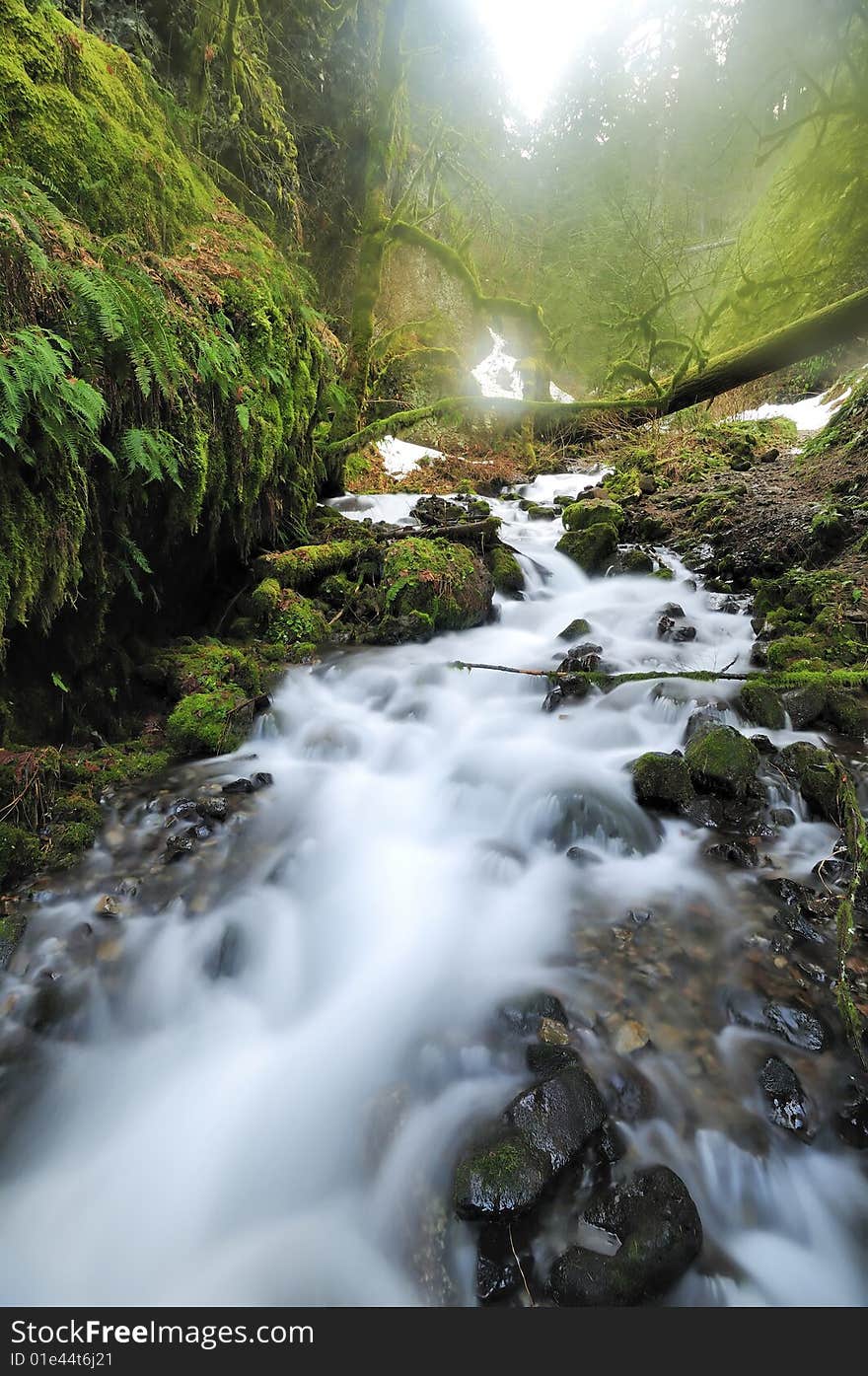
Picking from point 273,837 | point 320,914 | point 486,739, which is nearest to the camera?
point 320,914

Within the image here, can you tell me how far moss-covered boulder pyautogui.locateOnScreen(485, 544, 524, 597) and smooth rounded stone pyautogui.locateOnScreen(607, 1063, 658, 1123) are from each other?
6076mm

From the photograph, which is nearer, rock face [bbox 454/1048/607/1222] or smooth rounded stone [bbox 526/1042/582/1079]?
rock face [bbox 454/1048/607/1222]

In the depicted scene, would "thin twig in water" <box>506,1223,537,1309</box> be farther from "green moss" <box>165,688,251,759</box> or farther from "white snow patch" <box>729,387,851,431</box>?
"white snow patch" <box>729,387,851,431</box>

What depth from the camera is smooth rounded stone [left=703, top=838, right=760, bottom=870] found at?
129 inches

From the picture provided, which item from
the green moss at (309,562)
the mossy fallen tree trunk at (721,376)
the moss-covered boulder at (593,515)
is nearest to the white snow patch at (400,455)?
the mossy fallen tree trunk at (721,376)

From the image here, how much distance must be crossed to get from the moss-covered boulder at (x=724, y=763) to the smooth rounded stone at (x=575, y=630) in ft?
9.32

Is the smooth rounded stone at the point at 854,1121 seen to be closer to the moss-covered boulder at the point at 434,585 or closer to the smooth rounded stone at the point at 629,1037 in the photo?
the smooth rounded stone at the point at 629,1037

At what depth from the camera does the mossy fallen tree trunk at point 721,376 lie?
6.45 meters

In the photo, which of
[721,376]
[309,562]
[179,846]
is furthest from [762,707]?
[721,376]

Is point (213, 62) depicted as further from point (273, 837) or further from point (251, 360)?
point (273, 837)

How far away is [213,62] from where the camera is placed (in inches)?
297

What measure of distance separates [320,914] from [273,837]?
626 millimetres

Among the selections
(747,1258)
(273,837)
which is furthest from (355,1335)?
(273,837)

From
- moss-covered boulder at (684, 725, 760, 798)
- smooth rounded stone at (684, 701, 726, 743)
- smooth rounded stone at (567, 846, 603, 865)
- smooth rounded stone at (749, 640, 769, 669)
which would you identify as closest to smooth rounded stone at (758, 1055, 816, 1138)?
smooth rounded stone at (567, 846, 603, 865)
